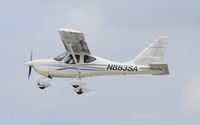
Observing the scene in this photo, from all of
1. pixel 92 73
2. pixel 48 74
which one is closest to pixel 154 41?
pixel 92 73

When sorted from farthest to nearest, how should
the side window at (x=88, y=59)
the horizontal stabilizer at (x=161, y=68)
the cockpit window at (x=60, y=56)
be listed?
the cockpit window at (x=60, y=56), the side window at (x=88, y=59), the horizontal stabilizer at (x=161, y=68)

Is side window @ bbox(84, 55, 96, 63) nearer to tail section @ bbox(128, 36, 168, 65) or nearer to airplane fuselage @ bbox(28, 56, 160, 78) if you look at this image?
airplane fuselage @ bbox(28, 56, 160, 78)

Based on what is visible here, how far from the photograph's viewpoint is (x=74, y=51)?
30.7 metres

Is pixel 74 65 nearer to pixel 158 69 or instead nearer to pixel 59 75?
pixel 59 75

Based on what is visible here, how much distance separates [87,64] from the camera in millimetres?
30812

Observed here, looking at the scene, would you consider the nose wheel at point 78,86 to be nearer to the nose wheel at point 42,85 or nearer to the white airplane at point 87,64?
the white airplane at point 87,64

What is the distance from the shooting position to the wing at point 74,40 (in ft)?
94.5

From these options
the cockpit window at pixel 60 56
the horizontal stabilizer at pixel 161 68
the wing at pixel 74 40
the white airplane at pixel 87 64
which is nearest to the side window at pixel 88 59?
the white airplane at pixel 87 64

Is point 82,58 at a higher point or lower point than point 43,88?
higher

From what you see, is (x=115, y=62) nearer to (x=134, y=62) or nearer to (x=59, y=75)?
(x=134, y=62)

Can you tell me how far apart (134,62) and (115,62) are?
41.1 inches

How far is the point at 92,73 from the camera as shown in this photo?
3091cm

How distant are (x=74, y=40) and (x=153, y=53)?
444cm

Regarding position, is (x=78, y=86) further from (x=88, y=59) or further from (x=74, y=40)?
(x=74, y=40)
